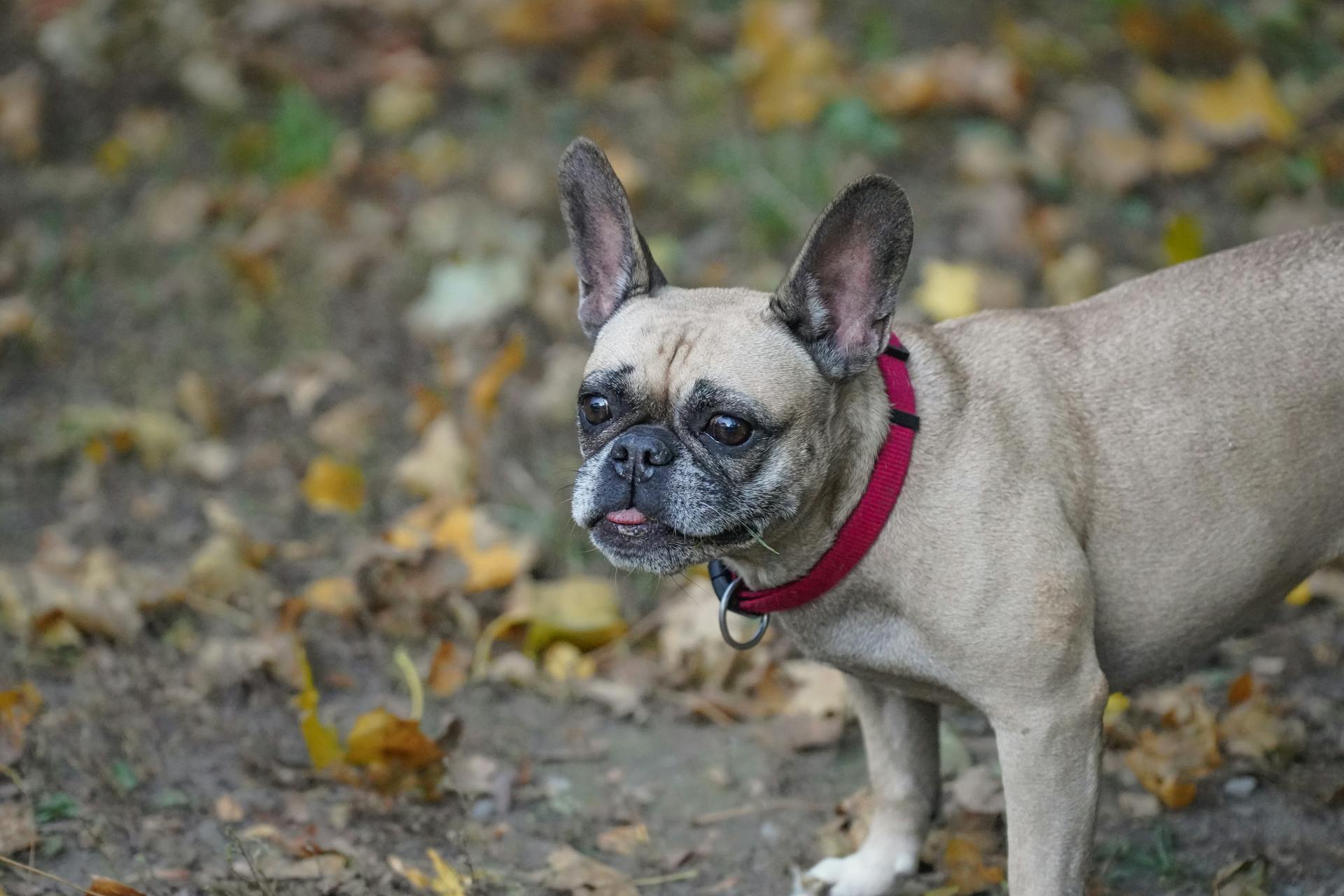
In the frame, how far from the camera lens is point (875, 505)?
3041 mm

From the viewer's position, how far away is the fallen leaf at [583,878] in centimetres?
349

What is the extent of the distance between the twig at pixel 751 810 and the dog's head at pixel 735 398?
1.14 metres

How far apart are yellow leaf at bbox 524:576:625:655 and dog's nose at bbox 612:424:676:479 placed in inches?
67.4

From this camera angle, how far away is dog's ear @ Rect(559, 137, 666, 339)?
3344 millimetres

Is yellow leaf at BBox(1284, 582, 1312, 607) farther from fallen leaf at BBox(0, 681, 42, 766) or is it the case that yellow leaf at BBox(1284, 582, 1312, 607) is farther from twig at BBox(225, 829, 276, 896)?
fallen leaf at BBox(0, 681, 42, 766)

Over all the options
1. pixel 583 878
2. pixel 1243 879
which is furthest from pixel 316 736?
pixel 1243 879

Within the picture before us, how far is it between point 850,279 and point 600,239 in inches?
27.4

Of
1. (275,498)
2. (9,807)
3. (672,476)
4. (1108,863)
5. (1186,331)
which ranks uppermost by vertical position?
(1186,331)

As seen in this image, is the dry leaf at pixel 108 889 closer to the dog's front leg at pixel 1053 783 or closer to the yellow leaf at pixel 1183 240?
the dog's front leg at pixel 1053 783

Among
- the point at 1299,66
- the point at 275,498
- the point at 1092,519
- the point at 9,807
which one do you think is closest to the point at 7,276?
the point at 275,498

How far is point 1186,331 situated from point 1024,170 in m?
3.16

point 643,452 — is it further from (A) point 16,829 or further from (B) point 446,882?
(A) point 16,829

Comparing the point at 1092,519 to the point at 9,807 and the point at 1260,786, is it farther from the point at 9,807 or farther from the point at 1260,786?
the point at 9,807

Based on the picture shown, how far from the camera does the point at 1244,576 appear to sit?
3232mm
